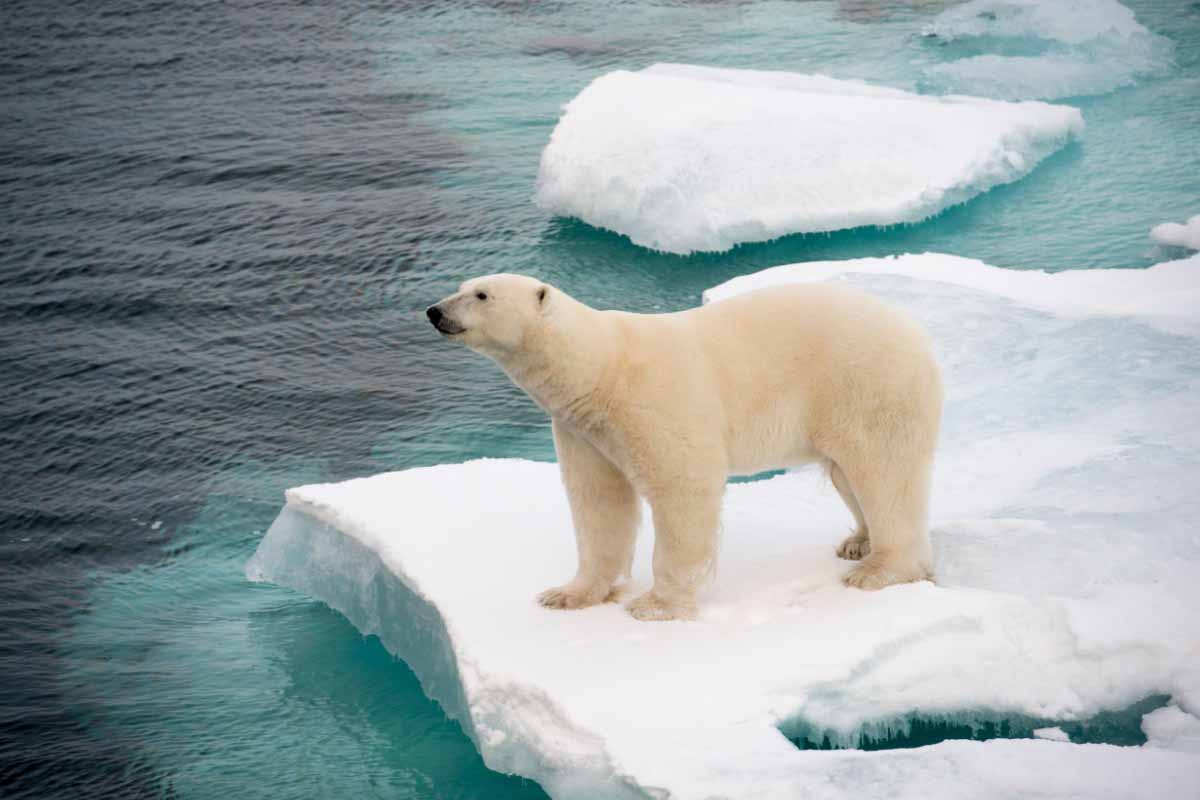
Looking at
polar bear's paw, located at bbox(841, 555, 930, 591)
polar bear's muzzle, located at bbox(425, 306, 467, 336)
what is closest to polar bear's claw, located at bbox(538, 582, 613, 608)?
polar bear's paw, located at bbox(841, 555, 930, 591)

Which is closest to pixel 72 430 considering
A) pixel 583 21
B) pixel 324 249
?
pixel 324 249

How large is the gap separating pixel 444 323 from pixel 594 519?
→ 3.24 ft

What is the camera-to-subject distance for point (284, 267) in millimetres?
11656

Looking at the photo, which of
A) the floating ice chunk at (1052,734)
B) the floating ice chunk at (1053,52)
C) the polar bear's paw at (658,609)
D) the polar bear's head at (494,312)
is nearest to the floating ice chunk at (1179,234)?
the floating ice chunk at (1053,52)

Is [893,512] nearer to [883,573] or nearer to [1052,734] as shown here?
[883,573]

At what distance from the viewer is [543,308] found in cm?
494

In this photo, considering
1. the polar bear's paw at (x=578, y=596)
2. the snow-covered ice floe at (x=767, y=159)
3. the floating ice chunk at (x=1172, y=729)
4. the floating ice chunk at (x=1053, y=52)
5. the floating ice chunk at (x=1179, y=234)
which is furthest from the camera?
the floating ice chunk at (x=1053, y=52)

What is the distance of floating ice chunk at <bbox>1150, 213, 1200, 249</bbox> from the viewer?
10.0 meters

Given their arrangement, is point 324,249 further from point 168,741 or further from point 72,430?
point 168,741

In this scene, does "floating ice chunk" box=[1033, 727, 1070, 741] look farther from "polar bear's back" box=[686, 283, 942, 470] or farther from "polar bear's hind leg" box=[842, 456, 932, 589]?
"polar bear's back" box=[686, 283, 942, 470]

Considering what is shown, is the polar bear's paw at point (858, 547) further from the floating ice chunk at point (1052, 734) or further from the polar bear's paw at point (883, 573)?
the floating ice chunk at point (1052, 734)

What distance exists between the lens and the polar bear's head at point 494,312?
15.8 ft

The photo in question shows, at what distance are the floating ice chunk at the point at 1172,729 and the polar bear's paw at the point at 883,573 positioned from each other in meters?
0.94

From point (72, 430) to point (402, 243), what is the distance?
3.52 metres
